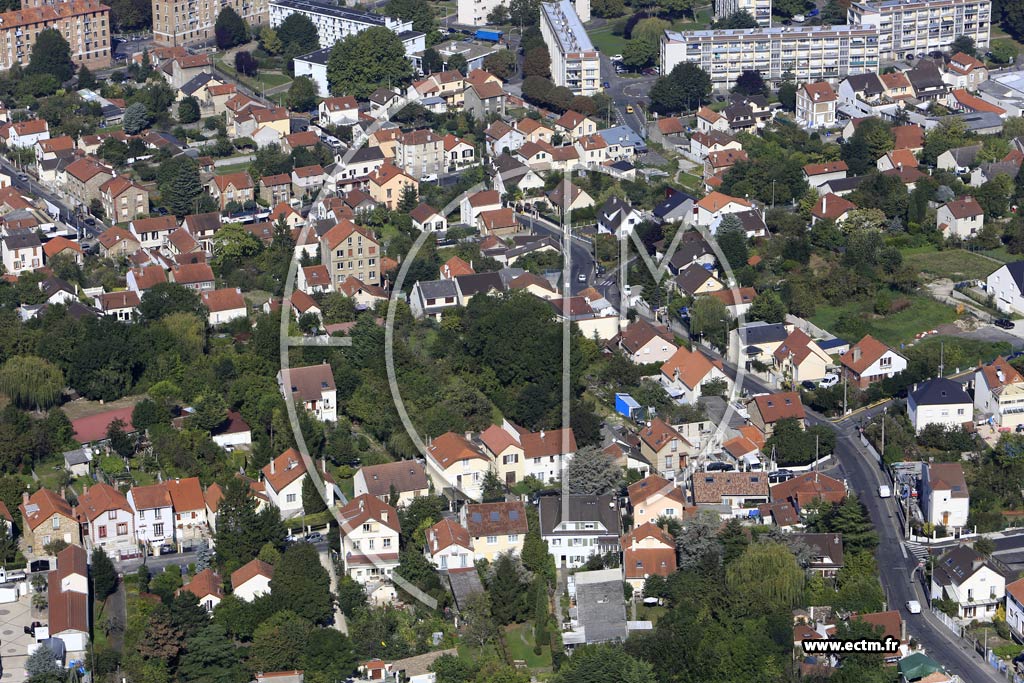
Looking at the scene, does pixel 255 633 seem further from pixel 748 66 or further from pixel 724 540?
pixel 748 66

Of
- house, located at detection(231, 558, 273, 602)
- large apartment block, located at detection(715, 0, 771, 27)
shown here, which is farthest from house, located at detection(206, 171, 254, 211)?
large apartment block, located at detection(715, 0, 771, 27)

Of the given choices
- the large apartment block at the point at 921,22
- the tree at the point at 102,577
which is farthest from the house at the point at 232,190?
the large apartment block at the point at 921,22

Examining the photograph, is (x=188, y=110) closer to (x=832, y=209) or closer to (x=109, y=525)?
(x=832, y=209)

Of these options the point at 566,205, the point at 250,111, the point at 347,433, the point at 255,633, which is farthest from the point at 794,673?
the point at 250,111

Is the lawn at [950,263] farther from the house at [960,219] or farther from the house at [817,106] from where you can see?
the house at [817,106]

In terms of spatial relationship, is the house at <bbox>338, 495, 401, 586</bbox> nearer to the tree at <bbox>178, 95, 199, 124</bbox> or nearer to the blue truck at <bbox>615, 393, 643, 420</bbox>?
the blue truck at <bbox>615, 393, 643, 420</bbox>
